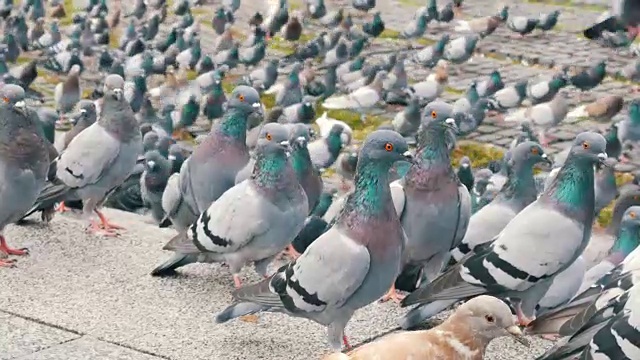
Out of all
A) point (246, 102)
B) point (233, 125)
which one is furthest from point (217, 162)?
point (246, 102)

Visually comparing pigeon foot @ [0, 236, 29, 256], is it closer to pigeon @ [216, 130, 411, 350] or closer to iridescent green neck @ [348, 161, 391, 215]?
pigeon @ [216, 130, 411, 350]

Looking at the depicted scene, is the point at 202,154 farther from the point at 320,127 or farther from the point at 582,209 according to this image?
the point at 320,127

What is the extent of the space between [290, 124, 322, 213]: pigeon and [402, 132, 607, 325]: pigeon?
181cm

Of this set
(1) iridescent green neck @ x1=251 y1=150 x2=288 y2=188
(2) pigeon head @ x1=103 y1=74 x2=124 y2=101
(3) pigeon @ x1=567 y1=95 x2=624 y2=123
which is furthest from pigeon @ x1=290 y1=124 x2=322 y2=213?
(3) pigeon @ x1=567 y1=95 x2=624 y2=123

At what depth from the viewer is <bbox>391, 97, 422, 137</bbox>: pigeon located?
12.0m

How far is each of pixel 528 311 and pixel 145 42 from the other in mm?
11619

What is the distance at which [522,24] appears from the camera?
16.9m

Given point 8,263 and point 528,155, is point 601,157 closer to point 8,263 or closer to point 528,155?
point 528,155

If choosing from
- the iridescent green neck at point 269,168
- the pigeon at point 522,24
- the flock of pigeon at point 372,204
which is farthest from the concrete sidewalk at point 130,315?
the pigeon at point 522,24

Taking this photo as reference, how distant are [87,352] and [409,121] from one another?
692 centimetres

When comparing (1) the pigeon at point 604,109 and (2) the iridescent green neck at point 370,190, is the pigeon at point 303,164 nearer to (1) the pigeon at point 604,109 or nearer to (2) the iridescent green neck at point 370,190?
(2) the iridescent green neck at point 370,190

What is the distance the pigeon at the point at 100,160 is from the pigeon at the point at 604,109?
586 cm

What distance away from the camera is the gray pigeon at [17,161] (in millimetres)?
7223

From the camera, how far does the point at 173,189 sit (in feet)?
26.6
